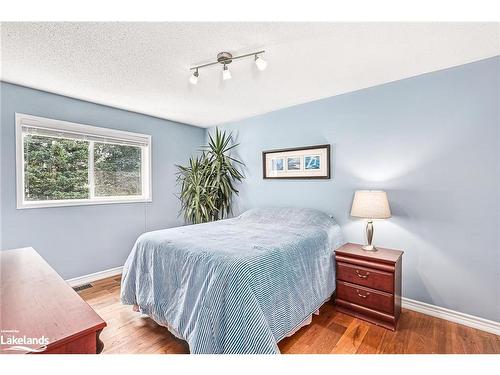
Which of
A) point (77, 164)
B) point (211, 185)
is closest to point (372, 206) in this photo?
point (211, 185)

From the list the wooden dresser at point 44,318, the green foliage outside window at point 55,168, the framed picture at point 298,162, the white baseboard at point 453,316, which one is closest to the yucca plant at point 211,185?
the framed picture at point 298,162

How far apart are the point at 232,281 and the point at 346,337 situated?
44.3 inches

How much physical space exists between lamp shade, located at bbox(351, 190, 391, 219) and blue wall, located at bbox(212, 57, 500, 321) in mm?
363

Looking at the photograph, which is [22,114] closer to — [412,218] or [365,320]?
[365,320]

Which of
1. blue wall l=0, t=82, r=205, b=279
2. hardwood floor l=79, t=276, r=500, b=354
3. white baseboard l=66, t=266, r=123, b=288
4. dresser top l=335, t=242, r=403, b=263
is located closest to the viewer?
hardwood floor l=79, t=276, r=500, b=354

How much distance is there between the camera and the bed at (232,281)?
1399 mm

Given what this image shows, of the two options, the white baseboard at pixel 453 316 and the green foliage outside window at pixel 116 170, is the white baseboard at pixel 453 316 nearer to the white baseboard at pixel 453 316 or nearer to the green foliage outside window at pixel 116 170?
the white baseboard at pixel 453 316

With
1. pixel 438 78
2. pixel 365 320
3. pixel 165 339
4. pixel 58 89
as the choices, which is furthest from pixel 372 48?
pixel 58 89

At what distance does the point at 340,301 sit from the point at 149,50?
8.95 ft

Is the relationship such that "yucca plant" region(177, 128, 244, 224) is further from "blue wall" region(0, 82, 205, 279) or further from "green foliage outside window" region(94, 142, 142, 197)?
"green foliage outside window" region(94, 142, 142, 197)

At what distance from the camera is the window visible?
255 centimetres

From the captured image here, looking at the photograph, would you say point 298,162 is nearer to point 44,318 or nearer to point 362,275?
point 362,275

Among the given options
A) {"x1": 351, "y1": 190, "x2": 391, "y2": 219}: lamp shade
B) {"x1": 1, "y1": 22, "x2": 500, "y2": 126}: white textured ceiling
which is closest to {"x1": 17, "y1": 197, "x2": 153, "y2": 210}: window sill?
{"x1": 1, "y1": 22, "x2": 500, "y2": 126}: white textured ceiling

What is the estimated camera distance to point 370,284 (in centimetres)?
205
